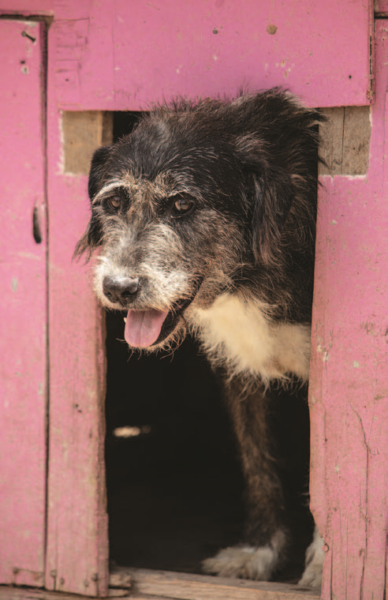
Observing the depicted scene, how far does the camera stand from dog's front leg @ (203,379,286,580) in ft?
12.8

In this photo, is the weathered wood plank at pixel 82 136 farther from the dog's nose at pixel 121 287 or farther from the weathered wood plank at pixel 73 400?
the dog's nose at pixel 121 287

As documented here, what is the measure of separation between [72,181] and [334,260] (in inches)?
46.3

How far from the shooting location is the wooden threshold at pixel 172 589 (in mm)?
3424

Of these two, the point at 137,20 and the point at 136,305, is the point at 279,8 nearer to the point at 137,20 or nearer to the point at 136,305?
the point at 137,20

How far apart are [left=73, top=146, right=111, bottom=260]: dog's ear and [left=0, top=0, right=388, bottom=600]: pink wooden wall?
0.35ft

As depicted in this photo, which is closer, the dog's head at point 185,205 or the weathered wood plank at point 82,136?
the dog's head at point 185,205

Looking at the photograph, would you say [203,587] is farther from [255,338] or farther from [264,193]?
[264,193]

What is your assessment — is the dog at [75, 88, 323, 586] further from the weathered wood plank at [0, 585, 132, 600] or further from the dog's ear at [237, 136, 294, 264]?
the weathered wood plank at [0, 585, 132, 600]

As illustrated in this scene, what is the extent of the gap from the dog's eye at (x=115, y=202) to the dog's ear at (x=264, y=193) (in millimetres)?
503

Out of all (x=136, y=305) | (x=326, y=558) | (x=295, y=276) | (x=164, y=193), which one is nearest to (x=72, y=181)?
(x=164, y=193)

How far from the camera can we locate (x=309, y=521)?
4.55m

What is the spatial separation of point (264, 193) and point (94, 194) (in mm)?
742

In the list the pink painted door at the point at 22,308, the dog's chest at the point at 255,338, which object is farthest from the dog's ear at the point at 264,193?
the pink painted door at the point at 22,308

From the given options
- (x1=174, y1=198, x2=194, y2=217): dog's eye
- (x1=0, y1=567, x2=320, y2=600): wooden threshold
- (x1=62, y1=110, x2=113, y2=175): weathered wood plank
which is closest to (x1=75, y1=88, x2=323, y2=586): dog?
(x1=174, y1=198, x2=194, y2=217): dog's eye
